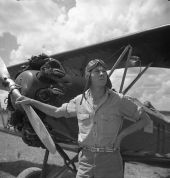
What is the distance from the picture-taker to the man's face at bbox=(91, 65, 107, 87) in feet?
7.80

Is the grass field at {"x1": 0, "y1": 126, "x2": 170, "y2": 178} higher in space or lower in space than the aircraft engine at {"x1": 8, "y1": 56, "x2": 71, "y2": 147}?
lower

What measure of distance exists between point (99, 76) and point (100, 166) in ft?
2.59

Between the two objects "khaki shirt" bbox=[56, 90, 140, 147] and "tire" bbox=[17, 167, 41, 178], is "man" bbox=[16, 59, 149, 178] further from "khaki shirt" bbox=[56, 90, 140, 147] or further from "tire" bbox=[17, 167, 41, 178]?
"tire" bbox=[17, 167, 41, 178]

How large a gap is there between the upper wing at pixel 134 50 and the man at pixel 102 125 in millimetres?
2132

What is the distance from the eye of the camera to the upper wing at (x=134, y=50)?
193 inches

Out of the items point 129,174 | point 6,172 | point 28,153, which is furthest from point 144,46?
point 28,153

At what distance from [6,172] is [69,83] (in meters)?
3.40

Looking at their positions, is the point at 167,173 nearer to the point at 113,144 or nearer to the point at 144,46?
the point at 144,46

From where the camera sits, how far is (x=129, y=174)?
6.26 meters

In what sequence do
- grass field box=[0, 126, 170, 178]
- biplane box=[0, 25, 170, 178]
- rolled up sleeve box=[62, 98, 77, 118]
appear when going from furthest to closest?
1. grass field box=[0, 126, 170, 178]
2. biplane box=[0, 25, 170, 178]
3. rolled up sleeve box=[62, 98, 77, 118]

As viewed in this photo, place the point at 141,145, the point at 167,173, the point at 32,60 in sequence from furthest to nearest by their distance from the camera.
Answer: the point at 167,173 < the point at 141,145 < the point at 32,60

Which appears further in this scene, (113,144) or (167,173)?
(167,173)

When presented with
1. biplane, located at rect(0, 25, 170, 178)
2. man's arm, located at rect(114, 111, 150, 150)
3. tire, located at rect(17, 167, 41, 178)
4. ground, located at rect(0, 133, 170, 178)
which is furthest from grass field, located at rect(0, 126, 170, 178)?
man's arm, located at rect(114, 111, 150, 150)

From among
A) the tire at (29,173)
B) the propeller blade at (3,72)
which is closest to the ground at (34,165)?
the tire at (29,173)
